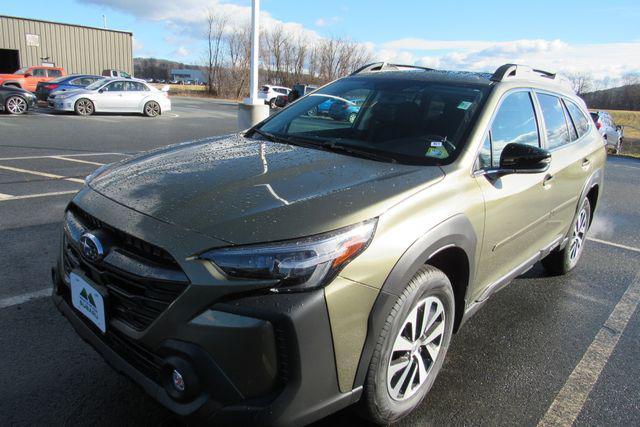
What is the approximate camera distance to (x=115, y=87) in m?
19.7

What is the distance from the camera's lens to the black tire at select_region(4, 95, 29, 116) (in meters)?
17.2

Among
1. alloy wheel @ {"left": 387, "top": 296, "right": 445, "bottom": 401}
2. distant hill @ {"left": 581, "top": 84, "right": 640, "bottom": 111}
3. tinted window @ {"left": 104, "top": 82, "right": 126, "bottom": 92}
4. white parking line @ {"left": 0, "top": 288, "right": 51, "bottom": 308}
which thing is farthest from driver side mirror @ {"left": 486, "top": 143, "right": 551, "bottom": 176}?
distant hill @ {"left": 581, "top": 84, "right": 640, "bottom": 111}

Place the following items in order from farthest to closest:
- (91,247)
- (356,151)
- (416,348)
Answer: (356,151)
(416,348)
(91,247)

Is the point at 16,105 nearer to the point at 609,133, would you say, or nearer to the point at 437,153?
the point at 437,153

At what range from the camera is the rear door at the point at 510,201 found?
9.33ft

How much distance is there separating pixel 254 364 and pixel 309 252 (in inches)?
18.0

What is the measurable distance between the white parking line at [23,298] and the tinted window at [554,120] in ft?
12.9

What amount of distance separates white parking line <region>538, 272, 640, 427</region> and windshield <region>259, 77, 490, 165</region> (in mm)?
1500

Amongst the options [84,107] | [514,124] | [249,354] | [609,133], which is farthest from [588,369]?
[84,107]

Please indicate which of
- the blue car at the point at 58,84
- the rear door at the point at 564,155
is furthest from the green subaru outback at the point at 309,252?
the blue car at the point at 58,84

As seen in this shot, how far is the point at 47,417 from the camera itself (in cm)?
233

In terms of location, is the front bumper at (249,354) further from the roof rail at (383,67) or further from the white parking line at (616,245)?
the white parking line at (616,245)

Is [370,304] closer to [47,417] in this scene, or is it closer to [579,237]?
[47,417]

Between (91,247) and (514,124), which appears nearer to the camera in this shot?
(91,247)
